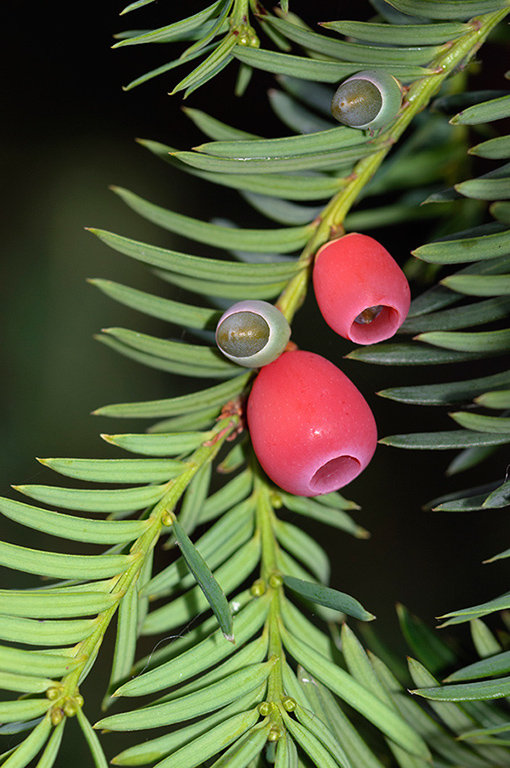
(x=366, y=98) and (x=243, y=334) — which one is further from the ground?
(x=366, y=98)

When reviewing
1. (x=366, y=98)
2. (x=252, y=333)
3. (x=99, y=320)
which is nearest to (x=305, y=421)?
(x=252, y=333)

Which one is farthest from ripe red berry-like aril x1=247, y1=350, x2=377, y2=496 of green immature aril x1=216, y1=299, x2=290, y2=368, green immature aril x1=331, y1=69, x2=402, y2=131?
green immature aril x1=331, y1=69, x2=402, y2=131

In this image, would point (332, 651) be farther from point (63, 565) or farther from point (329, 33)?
point (329, 33)

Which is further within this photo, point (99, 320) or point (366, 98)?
point (99, 320)

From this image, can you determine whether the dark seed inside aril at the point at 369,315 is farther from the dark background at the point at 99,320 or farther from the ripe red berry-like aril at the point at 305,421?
the dark background at the point at 99,320

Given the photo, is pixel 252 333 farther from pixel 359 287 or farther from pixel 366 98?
pixel 366 98

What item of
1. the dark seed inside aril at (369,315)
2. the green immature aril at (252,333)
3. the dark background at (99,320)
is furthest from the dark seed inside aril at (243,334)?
the dark background at (99,320)
